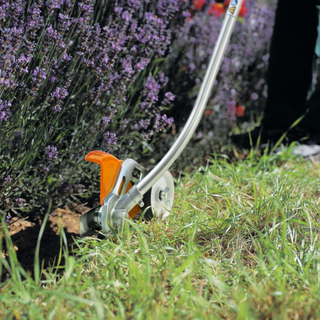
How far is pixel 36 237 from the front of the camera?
1.83 meters

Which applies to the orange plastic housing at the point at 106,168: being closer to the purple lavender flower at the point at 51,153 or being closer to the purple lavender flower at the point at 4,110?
the purple lavender flower at the point at 51,153

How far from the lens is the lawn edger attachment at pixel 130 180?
1.50m

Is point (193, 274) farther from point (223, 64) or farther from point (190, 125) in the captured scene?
point (223, 64)

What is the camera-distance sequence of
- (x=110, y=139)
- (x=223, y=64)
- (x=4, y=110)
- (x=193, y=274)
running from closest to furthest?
(x=193, y=274) → (x=4, y=110) → (x=110, y=139) → (x=223, y=64)

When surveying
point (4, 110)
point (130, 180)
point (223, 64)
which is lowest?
point (130, 180)

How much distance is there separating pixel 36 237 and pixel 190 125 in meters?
0.95

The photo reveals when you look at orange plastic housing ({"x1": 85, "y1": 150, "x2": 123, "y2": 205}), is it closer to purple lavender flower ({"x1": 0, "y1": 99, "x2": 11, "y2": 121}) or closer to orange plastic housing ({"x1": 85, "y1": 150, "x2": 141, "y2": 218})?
orange plastic housing ({"x1": 85, "y1": 150, "x2": 141, "y2": 218})

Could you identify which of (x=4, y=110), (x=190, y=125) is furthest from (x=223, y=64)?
(x=4, y=110)

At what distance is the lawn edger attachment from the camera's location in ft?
4.91

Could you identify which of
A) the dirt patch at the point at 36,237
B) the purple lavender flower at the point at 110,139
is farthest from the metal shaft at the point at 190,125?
the dirt patch at the point at 36,237

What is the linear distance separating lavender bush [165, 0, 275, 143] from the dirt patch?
105cm

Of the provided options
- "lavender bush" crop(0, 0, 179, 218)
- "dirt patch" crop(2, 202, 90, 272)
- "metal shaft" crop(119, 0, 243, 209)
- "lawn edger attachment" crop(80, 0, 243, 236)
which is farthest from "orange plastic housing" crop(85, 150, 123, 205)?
"dirt patch" crop(2, 202, 90, 272)

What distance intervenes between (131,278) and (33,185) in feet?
2.69

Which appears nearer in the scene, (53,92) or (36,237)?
(53,92)
